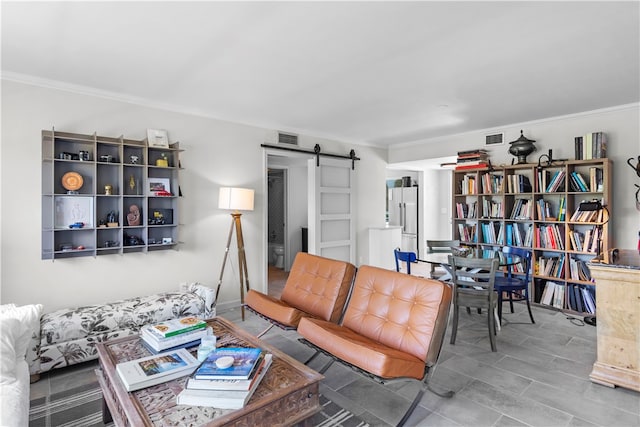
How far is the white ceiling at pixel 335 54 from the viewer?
6.97 feet

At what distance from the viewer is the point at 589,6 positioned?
2.05m

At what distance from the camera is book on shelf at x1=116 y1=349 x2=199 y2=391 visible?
5.65 ft

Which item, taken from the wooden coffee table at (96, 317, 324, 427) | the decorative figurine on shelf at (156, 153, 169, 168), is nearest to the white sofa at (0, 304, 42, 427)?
the wooden coffee table at (96, 317, 324, 427)

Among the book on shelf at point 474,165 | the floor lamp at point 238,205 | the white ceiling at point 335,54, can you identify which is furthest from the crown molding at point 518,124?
the floor lamp at point 238,205

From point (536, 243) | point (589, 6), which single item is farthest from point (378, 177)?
point (589, 6)

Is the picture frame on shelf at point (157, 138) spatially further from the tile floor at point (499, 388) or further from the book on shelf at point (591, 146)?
the book on shelf at point (591, 146)

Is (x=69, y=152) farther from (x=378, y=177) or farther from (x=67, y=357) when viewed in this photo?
(x=378, y=177)

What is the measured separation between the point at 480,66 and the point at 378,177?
3684 mm

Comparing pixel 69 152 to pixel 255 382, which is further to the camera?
pixel 69 152

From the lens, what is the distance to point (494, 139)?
5.13 metres

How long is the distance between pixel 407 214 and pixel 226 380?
7184mm

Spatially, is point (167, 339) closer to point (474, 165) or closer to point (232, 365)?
point (232, 365)

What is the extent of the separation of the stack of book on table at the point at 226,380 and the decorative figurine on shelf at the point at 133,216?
2.29 meters

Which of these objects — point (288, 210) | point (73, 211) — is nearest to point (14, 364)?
point (73, 211)
